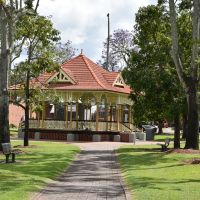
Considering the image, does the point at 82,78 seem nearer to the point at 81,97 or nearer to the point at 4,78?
the point at 81,97

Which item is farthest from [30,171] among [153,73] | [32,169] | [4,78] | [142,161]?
[153,73]

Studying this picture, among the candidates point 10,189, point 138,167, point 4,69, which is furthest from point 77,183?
point 4,69

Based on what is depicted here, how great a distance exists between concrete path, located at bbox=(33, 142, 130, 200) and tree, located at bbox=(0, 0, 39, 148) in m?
5.79

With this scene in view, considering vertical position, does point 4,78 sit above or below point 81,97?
below

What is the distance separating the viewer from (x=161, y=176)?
17.5 meters

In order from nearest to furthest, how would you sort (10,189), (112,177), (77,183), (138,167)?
1. (10,189)
2. (77,183)
3. (112,177)
4. (138,167)

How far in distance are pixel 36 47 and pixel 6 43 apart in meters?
4.44

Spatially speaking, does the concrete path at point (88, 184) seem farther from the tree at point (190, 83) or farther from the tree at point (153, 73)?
the tree at point (153, 73)

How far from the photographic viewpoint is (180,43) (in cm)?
3116

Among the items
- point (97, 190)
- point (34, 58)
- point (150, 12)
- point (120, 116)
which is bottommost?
point (97, 190)

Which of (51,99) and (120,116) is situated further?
(120,116)

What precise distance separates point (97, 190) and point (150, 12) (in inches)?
721

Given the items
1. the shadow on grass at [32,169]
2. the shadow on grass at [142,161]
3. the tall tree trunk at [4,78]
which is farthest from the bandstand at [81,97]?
the shadow on grass at [142,161]

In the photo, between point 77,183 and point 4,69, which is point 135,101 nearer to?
point 4,69
